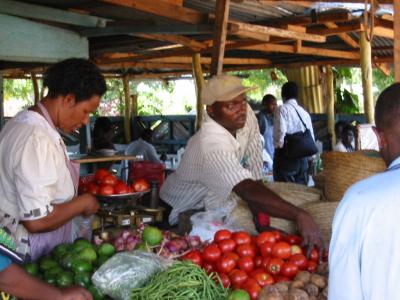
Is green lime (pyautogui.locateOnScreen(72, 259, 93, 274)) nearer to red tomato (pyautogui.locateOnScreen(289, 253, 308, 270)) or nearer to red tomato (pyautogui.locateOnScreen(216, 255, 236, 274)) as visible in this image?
red tomato (pyautogui.locateOnScreen(216, 255, 236, 274))

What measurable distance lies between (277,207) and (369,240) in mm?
1484

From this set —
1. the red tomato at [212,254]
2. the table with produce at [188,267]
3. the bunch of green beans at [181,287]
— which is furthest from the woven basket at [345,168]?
the bunch of green beans at [181,287]

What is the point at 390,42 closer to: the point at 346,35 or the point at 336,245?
the point at 346,35

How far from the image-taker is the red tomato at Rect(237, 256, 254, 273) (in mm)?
2795

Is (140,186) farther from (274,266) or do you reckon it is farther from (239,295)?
(239,295)

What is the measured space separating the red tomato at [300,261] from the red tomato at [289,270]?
0.03 metres

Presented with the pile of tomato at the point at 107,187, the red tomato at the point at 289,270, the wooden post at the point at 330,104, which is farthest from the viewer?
the wooden post at the point at 330,104

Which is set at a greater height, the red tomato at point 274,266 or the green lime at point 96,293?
the red tomato at point 274,266

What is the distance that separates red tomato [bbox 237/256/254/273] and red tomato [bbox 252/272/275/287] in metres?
0.13

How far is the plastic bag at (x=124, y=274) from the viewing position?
252cm

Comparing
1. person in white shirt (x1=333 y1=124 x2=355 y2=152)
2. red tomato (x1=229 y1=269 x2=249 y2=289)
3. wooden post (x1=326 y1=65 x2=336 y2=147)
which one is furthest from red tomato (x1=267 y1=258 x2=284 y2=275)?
wooden post (x1=326 y1=65 x2=336 y2=147)

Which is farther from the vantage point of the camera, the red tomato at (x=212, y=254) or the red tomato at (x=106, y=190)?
the red tomato at (x=106, y=190)

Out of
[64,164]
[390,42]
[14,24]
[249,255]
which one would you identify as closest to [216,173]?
[249,255]

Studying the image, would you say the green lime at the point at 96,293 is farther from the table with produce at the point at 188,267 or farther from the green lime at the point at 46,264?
the green lime at the point at 46,264
